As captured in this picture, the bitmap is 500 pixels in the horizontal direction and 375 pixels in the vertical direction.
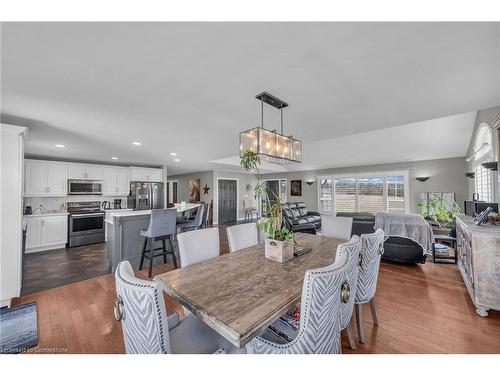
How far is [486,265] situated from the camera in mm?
2109

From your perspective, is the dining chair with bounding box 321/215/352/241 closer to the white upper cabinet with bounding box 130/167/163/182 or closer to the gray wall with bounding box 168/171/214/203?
the white upper cabinet with bounding box 130/167/163/182

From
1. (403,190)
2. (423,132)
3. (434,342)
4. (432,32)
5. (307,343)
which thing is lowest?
(434,342)

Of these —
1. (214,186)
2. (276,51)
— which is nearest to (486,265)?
(276,51)

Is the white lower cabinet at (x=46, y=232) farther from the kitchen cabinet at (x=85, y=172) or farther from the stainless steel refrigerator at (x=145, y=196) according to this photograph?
the stainless steel refrigerator at (x=145, y=196)

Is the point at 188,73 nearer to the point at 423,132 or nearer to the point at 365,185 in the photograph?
the point at 423,132

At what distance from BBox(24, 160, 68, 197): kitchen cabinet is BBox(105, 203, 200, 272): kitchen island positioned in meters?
2.76

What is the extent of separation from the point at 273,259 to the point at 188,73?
1697 millimetres

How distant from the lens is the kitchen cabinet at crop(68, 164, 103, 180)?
5266mm

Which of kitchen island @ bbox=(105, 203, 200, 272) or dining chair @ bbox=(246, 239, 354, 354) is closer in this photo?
dining chair @ bbox=(246, 239, 354, 354)

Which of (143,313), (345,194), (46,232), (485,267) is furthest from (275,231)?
(345,194)

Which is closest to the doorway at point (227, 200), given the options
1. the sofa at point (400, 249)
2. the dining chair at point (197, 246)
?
the sofa at point (400, 249)

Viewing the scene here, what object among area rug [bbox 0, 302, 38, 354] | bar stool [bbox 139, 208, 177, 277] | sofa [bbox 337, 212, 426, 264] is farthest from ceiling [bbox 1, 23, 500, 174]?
area rug [bbox 0, 302, 38, 354]

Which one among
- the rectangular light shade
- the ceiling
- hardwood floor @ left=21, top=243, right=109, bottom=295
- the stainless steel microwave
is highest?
the ceiling

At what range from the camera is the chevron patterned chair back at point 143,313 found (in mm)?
843
